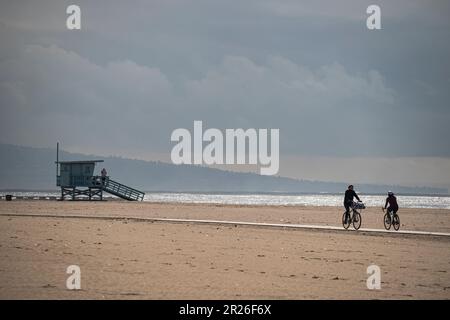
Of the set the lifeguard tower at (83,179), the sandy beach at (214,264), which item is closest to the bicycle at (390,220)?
the sandy beach at (214,264)

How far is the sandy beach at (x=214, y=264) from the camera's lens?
53.6 feet

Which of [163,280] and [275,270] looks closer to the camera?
[163,280]

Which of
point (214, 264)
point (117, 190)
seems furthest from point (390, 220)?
point (117, 190)

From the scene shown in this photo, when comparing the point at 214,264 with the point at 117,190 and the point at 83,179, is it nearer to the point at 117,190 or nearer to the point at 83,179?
the point at 83,179

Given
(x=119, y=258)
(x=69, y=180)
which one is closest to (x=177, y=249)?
(x=119, y=258)

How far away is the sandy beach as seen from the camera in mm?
16344

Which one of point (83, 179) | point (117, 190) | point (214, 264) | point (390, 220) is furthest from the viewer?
point (117, 190)

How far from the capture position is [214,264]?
2078 cm

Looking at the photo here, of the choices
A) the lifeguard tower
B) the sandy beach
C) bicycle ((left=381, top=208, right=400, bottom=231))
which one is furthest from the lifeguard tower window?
the sandy beach

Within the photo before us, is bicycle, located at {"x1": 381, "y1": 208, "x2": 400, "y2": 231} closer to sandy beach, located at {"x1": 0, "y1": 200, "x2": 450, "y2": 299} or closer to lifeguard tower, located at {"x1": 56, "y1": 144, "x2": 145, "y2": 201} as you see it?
sandy beach, located at {"x1": 0, "y1": 200, "x2": 450, "y2": 299}

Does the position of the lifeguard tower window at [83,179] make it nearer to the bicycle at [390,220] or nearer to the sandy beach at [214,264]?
the bicycle at [390,220]
